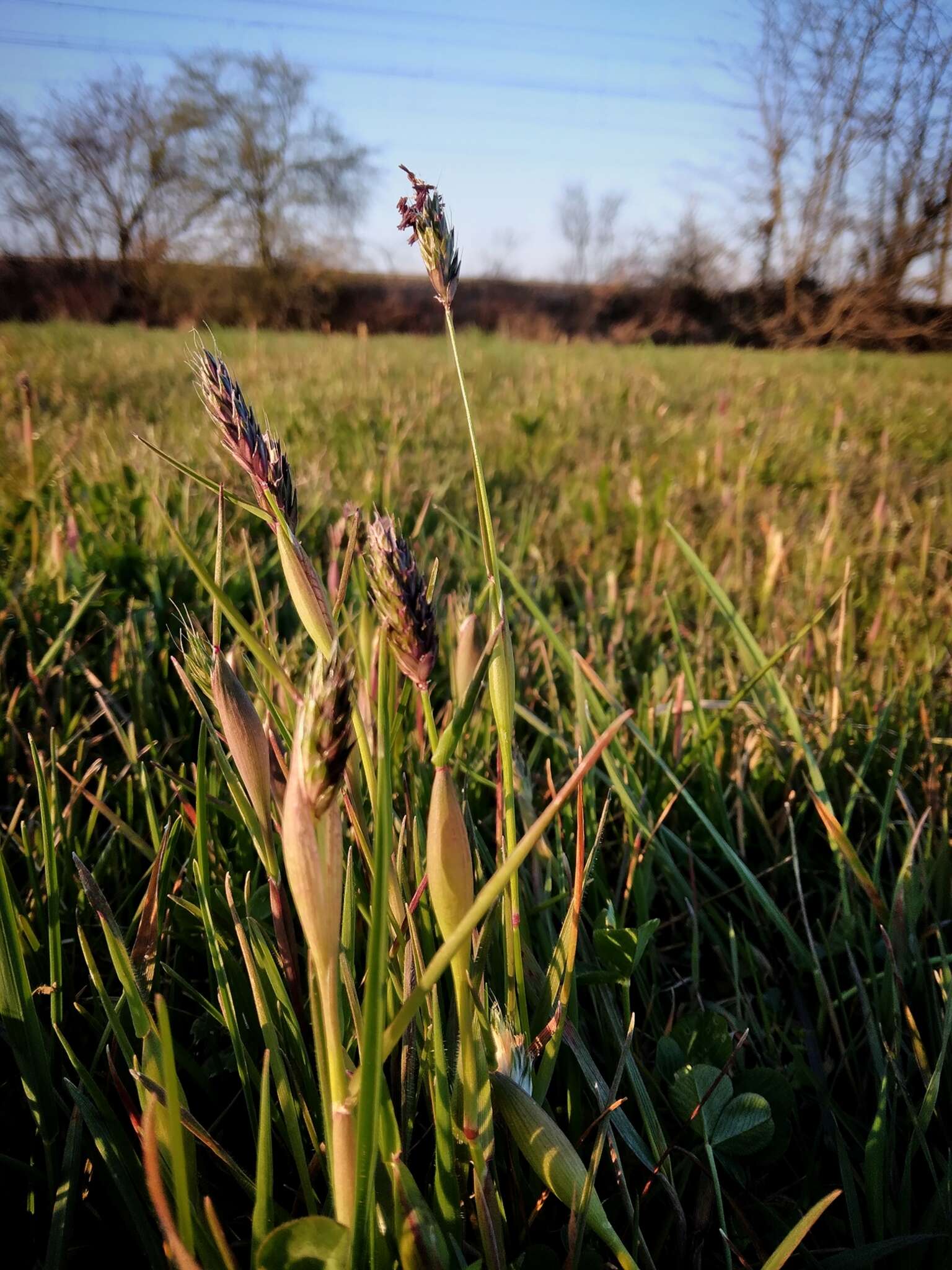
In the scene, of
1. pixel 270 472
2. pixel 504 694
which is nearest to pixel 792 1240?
pixel 504 694

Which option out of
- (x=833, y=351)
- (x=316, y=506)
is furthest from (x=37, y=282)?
(x=316, y=506)

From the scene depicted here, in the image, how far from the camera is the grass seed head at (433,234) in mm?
283

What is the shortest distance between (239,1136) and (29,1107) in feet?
0.36

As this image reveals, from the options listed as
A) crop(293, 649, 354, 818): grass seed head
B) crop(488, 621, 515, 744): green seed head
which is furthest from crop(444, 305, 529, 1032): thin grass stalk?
crop(293, 649, 354, 818): grass seed head

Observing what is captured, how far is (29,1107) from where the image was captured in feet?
1.32

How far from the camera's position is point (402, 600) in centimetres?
23

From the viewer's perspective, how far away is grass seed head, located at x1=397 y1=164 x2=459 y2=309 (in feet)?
0.93

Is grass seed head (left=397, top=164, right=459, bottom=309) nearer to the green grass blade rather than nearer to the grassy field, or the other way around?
the grassy field

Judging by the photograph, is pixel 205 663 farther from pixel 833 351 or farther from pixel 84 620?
pixel 833 351

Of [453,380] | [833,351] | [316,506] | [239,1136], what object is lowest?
[239,1136]

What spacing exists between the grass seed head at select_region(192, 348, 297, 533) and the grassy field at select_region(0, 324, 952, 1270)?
0.05 meters

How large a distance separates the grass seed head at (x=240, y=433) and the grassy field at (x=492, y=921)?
45mm

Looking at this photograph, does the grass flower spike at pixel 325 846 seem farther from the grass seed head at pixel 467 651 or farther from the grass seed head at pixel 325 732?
the grass seed head at pixel 467 651

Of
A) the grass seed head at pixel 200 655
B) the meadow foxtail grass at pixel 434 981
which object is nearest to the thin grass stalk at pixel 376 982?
the meadow foxtail grass at pixel 434 981
